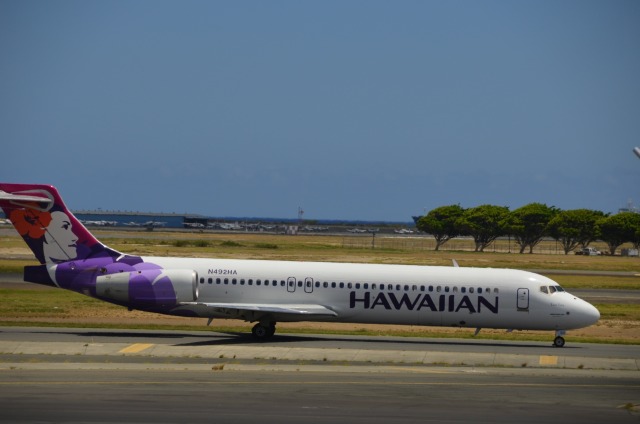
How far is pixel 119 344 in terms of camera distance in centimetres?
3391

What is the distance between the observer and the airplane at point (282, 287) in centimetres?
3653

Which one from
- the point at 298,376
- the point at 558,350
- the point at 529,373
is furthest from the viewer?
the point at 558,350

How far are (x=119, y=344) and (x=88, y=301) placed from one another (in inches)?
683

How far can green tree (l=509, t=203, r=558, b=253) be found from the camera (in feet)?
438

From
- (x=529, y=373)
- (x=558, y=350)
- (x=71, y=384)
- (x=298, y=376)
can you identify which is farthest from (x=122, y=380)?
(x=558, y=350)

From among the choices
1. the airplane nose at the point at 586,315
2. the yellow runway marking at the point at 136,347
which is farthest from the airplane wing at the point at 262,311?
the airplane nose at the point at 586,315

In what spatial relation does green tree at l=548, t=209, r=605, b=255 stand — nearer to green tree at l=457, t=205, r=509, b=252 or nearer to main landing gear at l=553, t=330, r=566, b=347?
green tree at l=457, t=205, r=509, b=252

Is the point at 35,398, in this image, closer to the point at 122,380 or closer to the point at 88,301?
the point at 122,380

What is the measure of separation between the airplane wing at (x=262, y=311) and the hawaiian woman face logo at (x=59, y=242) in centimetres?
517

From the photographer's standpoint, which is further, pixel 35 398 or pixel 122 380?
pixel 122 380

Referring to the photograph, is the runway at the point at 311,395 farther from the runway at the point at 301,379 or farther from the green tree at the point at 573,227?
the green tree at the point at 573,227

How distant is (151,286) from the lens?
36656 millimetres

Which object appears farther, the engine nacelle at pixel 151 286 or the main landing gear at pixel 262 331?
the main landing gear at pixel 262 331

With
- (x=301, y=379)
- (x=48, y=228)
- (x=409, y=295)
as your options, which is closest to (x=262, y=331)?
(x=409, y=295)
